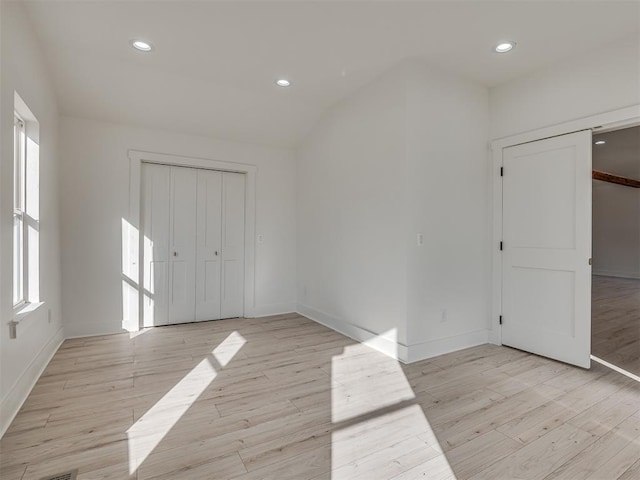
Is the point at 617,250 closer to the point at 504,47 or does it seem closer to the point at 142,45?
the point at 504,47

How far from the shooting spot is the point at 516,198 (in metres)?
3.46

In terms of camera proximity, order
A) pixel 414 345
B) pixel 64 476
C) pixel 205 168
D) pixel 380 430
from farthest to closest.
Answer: pixel 205 168 → pixel 414 345 → pixel 380 430 → pixel 64 476

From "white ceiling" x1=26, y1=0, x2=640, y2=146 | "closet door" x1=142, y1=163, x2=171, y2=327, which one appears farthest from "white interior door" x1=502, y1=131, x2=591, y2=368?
"closet door" x1=142, y1=163, x2=171, y2=327

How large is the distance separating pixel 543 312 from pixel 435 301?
1044 millimetres

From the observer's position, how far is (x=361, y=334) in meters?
3.73

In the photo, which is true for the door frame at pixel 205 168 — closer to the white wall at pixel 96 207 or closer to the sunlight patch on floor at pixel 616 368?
the white wall at pixel 96 207

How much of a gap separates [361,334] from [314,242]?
1532mm

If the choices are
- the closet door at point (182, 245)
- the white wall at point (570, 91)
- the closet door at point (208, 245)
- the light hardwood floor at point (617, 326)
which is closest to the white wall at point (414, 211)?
the white wall at point (570, 91)

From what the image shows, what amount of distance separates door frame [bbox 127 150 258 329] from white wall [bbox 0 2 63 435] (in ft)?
2.50

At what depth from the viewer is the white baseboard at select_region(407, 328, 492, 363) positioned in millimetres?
3164

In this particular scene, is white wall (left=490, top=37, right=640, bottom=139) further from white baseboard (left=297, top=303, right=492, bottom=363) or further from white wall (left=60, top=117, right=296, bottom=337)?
white wall (left=60, top=117, right=296, bottom=337)

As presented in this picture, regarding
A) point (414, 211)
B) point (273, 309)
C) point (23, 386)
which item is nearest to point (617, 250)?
point (414, 211)

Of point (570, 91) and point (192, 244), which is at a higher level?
point (570, 91)

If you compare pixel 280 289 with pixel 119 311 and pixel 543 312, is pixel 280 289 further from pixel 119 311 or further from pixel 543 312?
pixel 543 312
